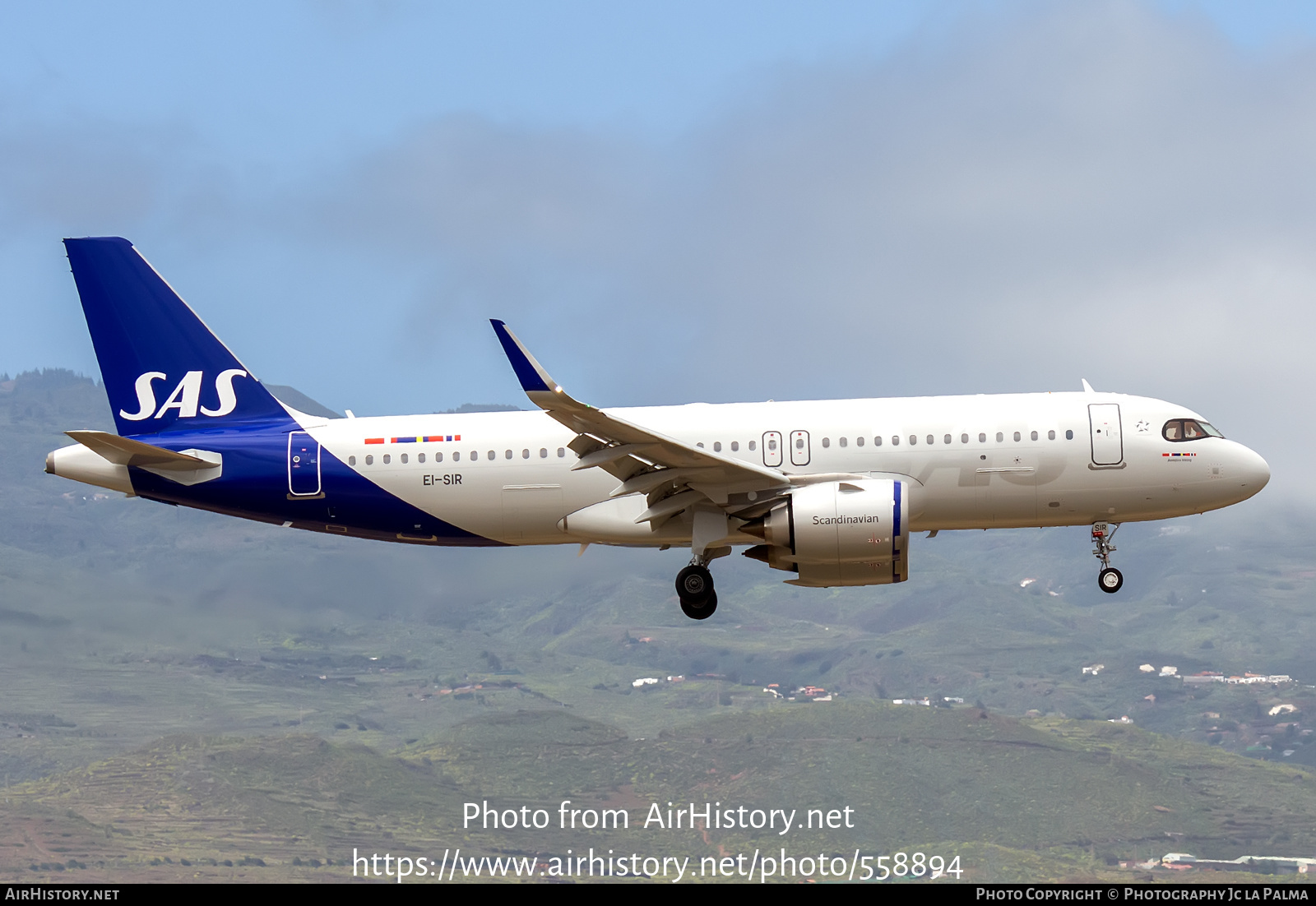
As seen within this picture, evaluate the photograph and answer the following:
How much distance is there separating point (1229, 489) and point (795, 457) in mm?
10700

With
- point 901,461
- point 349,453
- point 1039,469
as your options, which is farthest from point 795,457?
point 349,453

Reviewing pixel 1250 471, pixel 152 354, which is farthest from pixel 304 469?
pixel 1250 471

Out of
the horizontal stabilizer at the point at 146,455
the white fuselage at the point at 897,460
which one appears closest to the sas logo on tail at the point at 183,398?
the horizontal stabilizer at the point at 146,455

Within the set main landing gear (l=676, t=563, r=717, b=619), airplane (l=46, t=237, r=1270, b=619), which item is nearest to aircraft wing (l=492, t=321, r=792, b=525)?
airplane (l=46, t=237, r=1270, b=619)

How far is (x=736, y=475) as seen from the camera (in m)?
37.8

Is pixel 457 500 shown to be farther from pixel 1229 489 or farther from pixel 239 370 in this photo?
pixel 1229 489

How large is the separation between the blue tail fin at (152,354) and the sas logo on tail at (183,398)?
2 centimetres

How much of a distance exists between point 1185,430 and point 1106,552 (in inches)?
139

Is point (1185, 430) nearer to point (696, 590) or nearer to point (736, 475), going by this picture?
point (736, 475)

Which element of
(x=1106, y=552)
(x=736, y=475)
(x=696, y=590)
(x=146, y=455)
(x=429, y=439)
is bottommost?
(x=696, y=590)

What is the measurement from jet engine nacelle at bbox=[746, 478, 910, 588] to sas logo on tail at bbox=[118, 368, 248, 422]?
14703 millimetres

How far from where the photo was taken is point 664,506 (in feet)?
127

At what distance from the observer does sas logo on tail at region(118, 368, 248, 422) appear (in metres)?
42.6

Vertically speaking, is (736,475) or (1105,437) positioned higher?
(1105,437)
